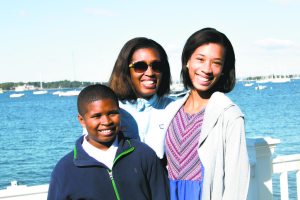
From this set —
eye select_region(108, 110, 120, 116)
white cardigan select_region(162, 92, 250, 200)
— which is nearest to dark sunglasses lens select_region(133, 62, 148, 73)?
eye select_region(108, 110, 120, 116)

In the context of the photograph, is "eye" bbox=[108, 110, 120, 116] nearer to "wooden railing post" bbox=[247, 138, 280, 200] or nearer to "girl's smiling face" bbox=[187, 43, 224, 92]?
"girl's smiling face" bbox=[187, 43, 224, 92]

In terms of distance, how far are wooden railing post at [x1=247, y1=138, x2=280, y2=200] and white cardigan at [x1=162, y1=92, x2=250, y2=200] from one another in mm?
1299

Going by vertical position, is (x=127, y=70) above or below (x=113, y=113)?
above

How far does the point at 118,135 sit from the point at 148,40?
2.39ft

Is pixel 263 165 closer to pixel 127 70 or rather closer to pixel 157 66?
pixel 157 66

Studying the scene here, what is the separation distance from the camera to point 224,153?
104 inches

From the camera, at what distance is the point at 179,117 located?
3.06 m

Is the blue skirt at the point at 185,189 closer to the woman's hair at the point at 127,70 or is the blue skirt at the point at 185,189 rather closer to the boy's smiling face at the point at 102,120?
the boy's smiling face at the point at 102,120

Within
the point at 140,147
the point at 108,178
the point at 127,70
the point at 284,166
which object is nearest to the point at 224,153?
the point at 140,147

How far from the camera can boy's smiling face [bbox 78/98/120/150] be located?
2.72m

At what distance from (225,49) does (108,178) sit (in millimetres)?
1055

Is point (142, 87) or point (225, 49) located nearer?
point (225, 49)

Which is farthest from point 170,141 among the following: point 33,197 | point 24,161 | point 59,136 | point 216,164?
point 59,136

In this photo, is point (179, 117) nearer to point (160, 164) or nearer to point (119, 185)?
point (160, 164)
